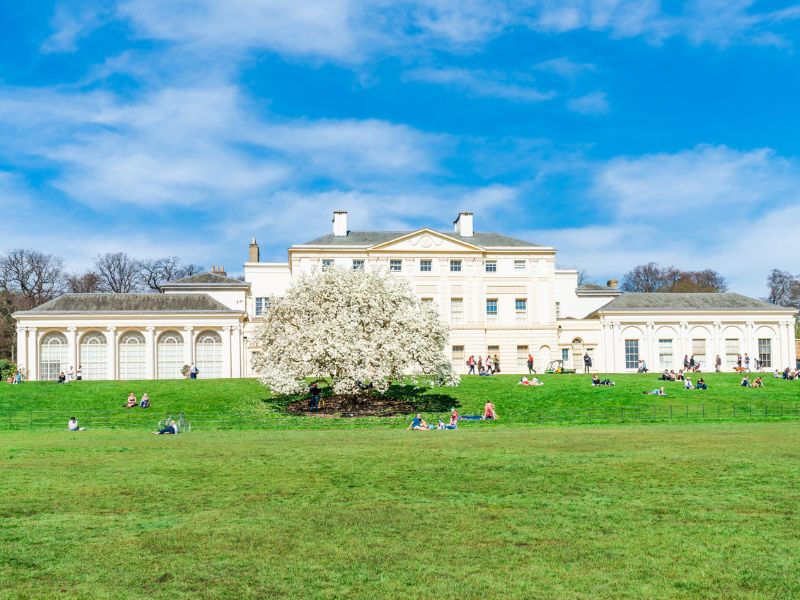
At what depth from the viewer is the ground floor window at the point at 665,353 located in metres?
67.0

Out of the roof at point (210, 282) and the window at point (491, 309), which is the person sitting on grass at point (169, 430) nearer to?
the roof at point (210, 282)

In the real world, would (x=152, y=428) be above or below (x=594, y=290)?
below

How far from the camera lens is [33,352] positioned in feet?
192

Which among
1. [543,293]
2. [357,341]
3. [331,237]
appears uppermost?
[331,237]

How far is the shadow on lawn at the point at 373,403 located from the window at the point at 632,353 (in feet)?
88.6

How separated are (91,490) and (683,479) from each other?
11.1 metres

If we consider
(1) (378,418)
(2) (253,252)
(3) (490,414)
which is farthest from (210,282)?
(3) (490,414)

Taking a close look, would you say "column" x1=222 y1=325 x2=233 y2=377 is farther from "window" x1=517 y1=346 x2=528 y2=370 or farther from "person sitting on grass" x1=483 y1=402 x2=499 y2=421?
"person sitting on grass" x1=483 y1=402 x2=499 y2=421

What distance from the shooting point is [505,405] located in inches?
1631

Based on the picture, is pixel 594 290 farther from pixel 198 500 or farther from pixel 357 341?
pixel 198 500

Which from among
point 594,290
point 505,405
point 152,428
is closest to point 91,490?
point 152,428

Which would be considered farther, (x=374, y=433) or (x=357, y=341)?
(x=357, y=341)

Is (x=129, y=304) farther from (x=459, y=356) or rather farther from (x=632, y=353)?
(x=632, y=353)

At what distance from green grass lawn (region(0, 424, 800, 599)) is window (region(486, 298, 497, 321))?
1841 inches
